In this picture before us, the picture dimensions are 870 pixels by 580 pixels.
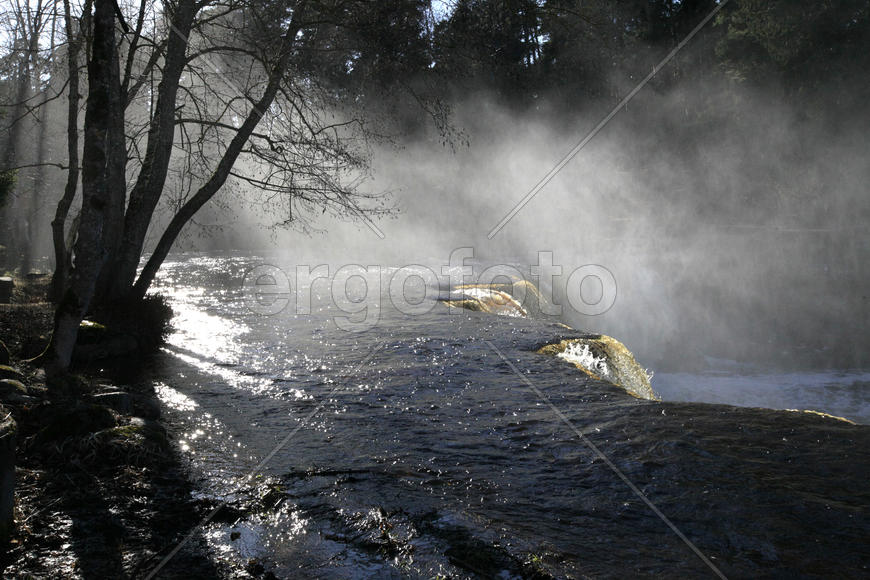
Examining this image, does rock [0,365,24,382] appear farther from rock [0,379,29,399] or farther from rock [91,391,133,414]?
rock [91,391,133,414]

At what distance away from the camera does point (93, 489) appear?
305cm

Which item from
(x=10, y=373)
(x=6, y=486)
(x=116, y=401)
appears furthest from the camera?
(x=10, y=373)

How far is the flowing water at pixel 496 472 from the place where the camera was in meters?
2.50

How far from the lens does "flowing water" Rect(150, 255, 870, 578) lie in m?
2.50

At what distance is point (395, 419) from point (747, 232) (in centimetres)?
2187

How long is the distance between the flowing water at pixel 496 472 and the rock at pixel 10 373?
1.06 meters

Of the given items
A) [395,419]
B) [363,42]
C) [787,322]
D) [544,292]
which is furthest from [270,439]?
[787,322]

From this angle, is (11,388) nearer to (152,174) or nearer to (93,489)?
(93,489)

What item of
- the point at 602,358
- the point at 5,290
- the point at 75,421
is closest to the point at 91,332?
the point at 75,421

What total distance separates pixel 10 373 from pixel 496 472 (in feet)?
12.1

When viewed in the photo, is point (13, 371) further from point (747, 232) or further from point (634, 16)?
point (634, 16)

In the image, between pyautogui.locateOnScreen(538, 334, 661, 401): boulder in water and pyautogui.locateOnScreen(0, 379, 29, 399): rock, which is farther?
pyautogui.locateOnScreen(538, 334, 661, 401): boulder in water

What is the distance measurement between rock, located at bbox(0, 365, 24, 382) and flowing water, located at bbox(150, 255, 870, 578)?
106 centimetres

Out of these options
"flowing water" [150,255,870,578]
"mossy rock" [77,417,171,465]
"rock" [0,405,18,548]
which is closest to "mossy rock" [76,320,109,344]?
"flowing water" [150,255,870,578]
